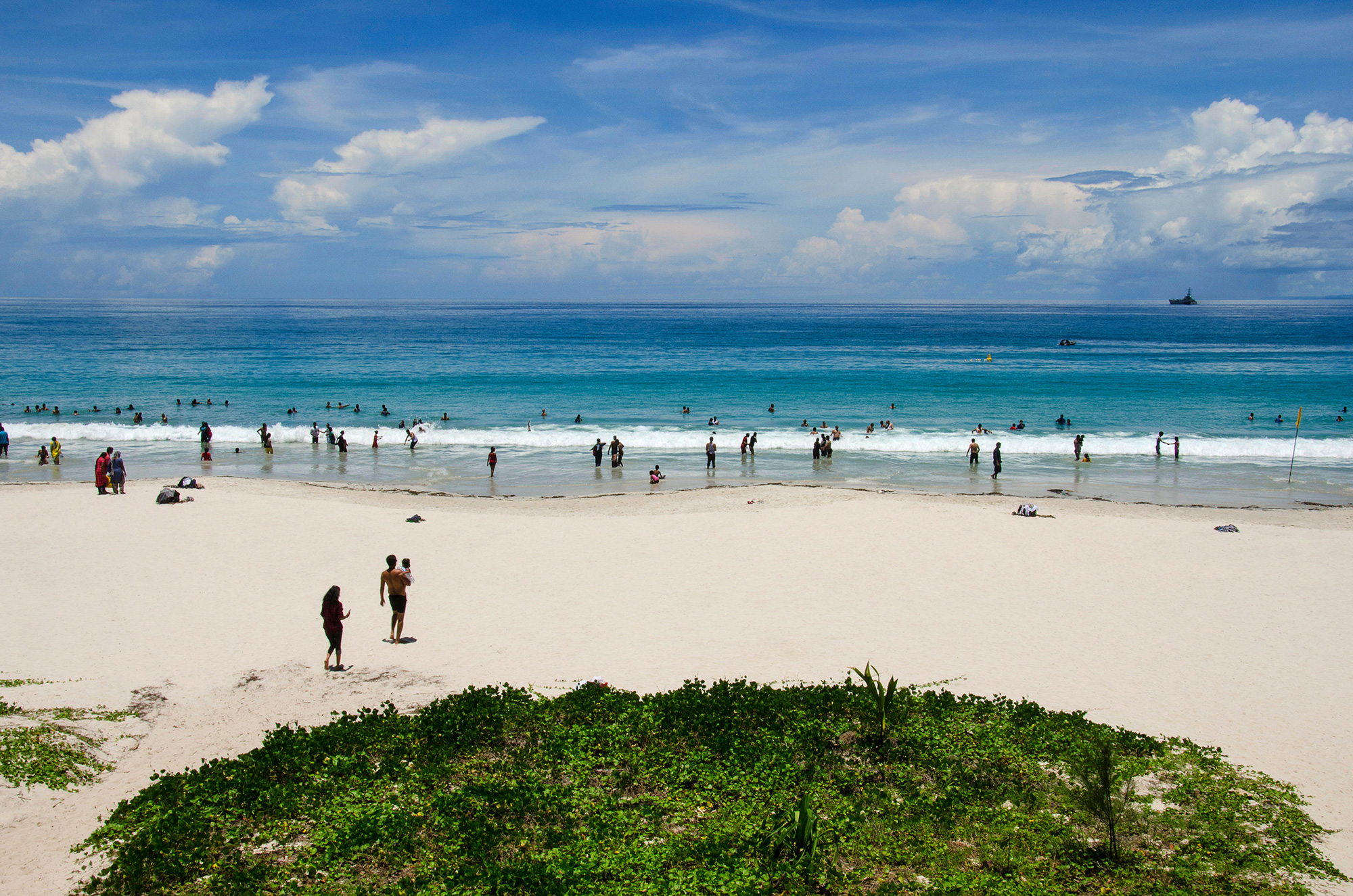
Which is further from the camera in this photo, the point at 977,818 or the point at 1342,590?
the point at 1342,590

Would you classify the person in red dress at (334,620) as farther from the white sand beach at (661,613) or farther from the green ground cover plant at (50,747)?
the green ground cover plant at (50,747)

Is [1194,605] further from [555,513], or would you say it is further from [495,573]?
[555,513]

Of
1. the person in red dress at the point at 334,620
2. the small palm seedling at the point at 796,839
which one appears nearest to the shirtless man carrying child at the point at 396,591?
the person in red dress at the point at 334,620

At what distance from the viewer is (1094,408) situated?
49.1 m

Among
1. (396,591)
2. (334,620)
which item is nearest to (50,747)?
(334,620)

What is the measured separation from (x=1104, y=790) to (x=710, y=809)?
359 cm

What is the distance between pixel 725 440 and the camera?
39.3m

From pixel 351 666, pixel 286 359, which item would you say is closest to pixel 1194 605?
pixel 351 666

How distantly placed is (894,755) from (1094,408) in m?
47.4

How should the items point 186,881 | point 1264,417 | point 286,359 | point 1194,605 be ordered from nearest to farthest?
point 186,881 → point 1194,605 → point 1264,417 → point 286,359

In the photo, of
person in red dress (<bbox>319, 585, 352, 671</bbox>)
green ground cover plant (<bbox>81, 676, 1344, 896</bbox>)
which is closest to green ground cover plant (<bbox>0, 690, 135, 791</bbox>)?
green ground cover plant (<bbox>81, 676, 1344, 896</bbox>)

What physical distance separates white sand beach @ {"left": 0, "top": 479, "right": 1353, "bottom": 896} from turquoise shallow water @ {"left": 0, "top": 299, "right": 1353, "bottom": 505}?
8.12 m

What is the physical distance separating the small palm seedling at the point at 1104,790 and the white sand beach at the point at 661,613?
1.77 meters

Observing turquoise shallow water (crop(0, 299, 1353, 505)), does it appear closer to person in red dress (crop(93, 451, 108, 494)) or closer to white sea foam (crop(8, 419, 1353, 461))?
white sea foam (crop(8, 419, 1353, 461))
